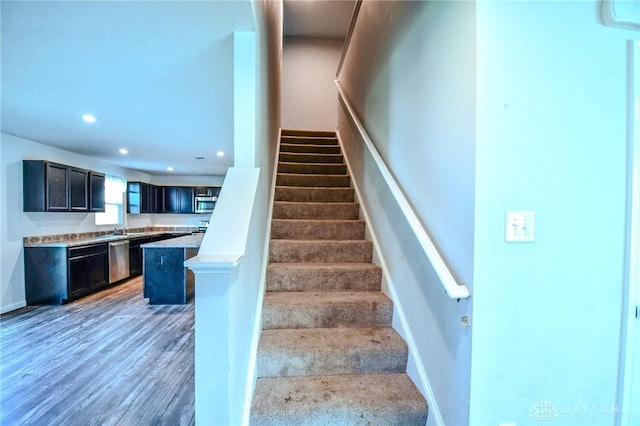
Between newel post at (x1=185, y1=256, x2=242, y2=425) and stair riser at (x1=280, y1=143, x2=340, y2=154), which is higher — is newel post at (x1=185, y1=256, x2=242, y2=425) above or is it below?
below

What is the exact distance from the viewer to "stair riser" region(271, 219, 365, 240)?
8.64 feet

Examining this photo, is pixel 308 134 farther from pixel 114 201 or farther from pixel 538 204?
pixel 114 201

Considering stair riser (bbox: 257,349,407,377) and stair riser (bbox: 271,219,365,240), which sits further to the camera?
stair riser (bbox: 271,219,365,240)

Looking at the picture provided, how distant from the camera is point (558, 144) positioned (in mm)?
1153

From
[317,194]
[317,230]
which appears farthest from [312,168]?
[317,230]

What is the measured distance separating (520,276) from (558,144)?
565mm

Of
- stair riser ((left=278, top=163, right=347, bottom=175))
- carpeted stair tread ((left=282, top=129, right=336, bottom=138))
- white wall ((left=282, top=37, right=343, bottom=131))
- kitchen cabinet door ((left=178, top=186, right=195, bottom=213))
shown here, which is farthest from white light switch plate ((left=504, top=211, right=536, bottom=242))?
kitchen cabinet door ((left=178, top=186, right=195, bottom=213))

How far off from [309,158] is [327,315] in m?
2.37

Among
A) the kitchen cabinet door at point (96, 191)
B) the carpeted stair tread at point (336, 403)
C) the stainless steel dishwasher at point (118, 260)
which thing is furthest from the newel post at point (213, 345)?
the kitchen cabinet door at point (96, 191)

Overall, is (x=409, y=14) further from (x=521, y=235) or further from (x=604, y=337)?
(x=604, y=337)

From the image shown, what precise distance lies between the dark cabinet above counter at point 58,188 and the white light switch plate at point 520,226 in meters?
5.43

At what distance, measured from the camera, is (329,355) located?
1.64 m

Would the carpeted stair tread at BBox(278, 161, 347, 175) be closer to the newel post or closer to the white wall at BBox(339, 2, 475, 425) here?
the white wall at BBox(339, 2, 475, 425)

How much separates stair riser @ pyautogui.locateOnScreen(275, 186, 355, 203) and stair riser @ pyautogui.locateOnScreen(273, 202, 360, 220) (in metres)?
0.23
